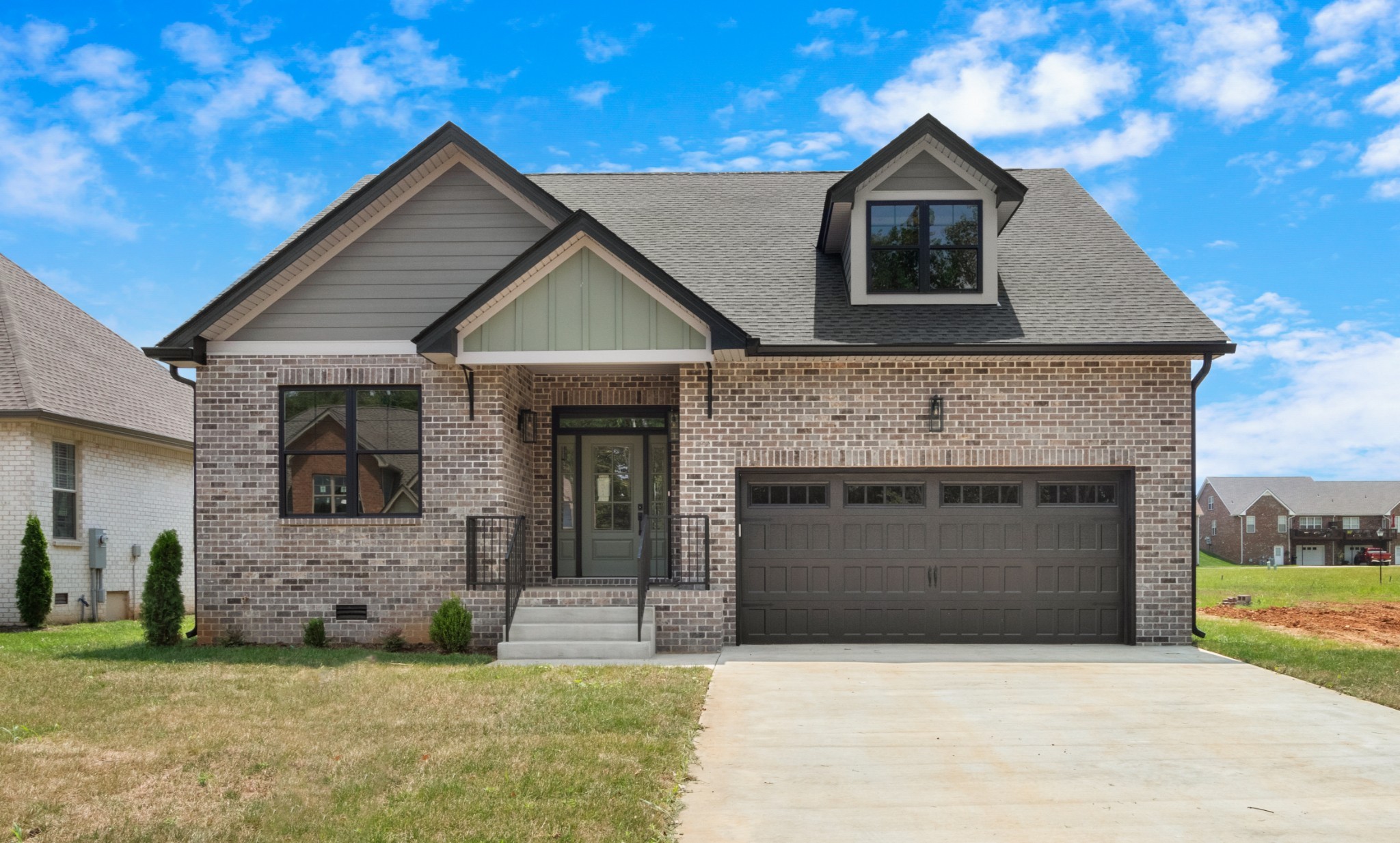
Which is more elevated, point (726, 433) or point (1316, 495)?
point (726, 433)

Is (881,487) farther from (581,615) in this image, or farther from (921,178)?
(921,178)

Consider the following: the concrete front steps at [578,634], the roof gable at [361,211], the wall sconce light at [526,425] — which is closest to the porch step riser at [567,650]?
the concrete front steps at [578,634]

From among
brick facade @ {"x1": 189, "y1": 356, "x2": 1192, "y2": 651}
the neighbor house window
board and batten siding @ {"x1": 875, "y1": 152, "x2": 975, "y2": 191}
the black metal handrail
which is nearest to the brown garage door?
brick facade @ {"x1": 189, "y1": 356, "x2": 1192, "y2": 651}

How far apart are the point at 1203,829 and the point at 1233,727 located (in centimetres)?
289

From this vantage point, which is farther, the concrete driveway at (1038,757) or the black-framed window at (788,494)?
the black-framed window at (788,494)

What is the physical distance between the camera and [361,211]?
13281 millimetres

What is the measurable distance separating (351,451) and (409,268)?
2.38 m

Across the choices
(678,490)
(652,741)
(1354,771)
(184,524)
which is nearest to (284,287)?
(678,490)

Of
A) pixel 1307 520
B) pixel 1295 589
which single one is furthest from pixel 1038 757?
pixel 1307 520

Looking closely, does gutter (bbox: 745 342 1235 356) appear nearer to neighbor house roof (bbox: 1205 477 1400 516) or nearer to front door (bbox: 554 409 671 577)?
front door (bbox: 554 409 671 577)

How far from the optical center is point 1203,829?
18.4ft

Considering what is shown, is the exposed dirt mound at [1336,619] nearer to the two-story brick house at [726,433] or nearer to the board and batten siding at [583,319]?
the two-story brick house at [726,433]

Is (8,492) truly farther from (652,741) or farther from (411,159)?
(652,741)

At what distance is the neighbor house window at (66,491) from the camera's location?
18.0 m
